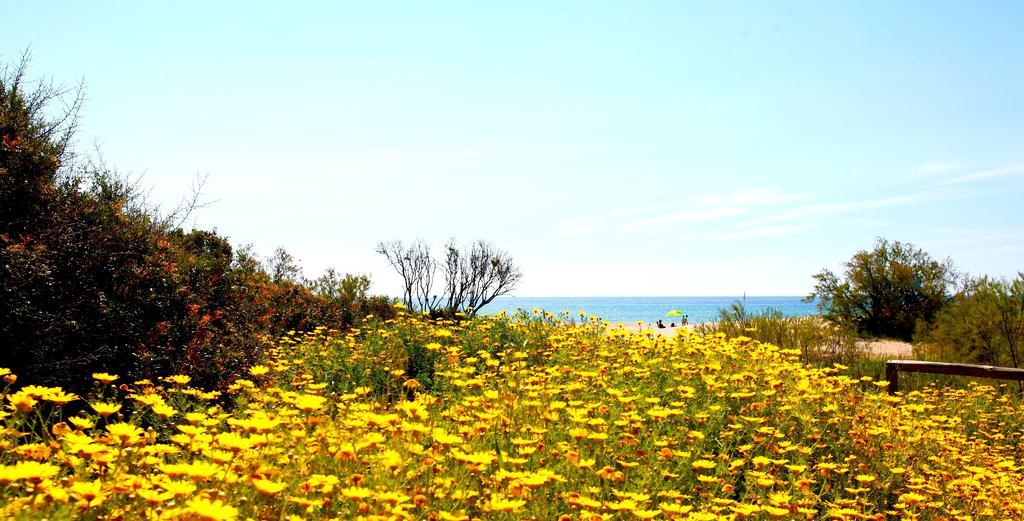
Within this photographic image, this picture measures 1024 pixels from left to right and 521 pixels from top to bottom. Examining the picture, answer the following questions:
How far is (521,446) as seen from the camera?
336 cm

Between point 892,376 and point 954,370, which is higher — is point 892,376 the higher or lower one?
the lower one

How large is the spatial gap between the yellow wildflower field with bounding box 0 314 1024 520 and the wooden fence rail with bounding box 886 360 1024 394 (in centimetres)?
65

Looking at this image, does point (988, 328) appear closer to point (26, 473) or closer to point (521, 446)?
point (521, 446)

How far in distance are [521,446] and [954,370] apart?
8.48m

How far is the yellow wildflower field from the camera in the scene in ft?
8.40

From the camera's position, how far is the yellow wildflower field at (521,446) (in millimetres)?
2561

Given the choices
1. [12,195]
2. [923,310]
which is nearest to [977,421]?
[12,195]

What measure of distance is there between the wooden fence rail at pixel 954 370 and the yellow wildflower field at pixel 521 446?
2.14 feet

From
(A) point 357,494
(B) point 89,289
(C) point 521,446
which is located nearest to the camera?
(A) point 357,494

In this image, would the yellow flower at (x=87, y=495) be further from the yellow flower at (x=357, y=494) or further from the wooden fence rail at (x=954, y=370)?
the wooden fence rail at (x=954, y=370)

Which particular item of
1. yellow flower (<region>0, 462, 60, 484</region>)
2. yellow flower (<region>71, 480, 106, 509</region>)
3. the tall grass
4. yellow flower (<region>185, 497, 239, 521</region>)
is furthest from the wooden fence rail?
yellow flower (<region>0, 462, 60, 484</region>)

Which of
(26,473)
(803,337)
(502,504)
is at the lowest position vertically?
(502,504)

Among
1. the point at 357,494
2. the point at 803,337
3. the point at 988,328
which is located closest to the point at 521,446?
the point at 357,494

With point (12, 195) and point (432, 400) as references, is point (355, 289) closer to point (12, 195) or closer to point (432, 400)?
point (12, 195)
